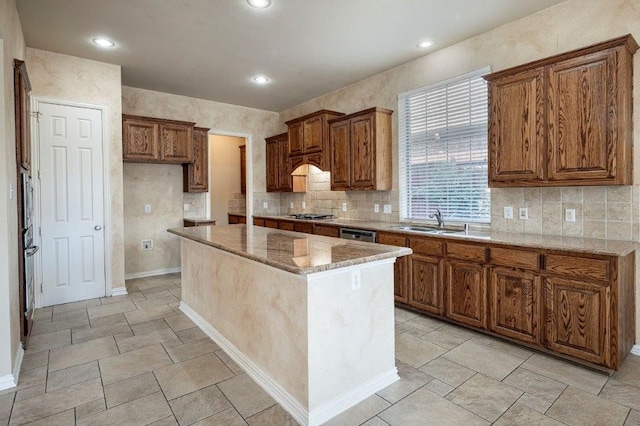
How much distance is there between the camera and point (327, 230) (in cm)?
480

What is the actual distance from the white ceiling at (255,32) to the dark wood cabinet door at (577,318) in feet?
7.96

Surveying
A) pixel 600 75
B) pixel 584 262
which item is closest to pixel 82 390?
pixel 584 262

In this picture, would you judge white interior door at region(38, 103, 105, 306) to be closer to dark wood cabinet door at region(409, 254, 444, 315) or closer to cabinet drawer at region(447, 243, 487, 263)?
dark wood cabinet door at region(409, 254, 444, 315)

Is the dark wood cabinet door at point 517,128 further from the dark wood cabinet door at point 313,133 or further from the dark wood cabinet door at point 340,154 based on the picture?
the dark wood cabinet door at point 313,133

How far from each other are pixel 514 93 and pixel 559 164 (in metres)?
0.74

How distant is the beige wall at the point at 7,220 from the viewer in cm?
232

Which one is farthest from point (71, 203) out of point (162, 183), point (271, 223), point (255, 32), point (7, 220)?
point (255, 32)

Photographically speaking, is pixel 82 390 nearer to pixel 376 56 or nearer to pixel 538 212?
pixel 538 212

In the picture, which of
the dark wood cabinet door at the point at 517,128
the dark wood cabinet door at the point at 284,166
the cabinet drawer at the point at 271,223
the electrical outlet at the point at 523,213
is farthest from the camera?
the dark wood cabinet door at the point at 284,166

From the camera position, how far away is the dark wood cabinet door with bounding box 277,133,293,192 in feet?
20.2

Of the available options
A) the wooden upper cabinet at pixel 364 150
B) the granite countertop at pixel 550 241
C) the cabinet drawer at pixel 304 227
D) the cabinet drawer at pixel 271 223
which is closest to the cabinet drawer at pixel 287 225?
the cabinet drawer at pixel 304 227

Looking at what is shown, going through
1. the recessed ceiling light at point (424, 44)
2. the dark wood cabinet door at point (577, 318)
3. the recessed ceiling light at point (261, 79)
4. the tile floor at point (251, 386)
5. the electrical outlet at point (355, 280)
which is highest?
Answer: the recessed ceiling light at point (261, 79)

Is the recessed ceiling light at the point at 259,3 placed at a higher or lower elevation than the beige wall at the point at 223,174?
higher

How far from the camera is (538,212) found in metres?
3.24
